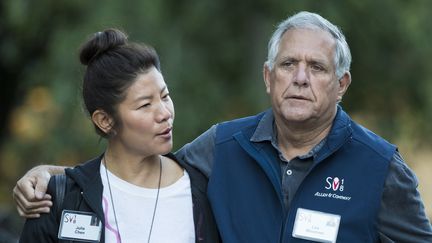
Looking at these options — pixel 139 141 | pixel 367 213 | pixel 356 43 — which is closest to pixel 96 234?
pixel 139 141

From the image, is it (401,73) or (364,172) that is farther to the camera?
(401,73)

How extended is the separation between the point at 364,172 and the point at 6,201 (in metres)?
11.5

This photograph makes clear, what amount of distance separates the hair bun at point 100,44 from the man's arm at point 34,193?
1.57 ft

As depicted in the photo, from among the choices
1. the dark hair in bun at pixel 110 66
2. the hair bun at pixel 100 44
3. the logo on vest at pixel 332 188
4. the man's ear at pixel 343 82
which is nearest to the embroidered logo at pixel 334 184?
the logo on vest at pixel 332 188

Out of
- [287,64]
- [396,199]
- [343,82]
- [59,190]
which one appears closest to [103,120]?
[59,190]

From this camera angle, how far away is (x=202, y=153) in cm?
443

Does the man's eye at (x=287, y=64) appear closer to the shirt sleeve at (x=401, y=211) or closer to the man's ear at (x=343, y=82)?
the man's ear at (x=343, y=82)

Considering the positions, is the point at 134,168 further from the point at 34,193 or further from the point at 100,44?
the point at 100,44

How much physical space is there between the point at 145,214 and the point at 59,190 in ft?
1.15

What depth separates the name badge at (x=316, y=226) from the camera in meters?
4.10

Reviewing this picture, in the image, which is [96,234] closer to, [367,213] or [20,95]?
[367,213]

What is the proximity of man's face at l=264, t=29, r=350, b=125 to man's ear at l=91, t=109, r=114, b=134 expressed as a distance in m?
Result: 0.68

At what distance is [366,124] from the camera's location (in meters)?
11.8

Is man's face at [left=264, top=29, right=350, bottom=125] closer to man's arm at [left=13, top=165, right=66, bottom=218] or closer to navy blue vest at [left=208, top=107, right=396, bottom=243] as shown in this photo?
navy blue vest at [left=208, top=107, right=396, bottom=243]
